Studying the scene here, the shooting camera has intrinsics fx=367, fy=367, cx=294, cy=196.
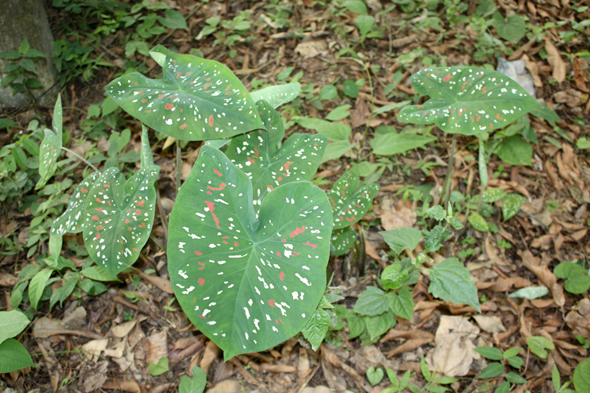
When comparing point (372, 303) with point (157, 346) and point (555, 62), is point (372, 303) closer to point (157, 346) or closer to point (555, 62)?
point (157, 346)

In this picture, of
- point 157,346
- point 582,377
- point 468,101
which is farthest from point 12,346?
point 582,377

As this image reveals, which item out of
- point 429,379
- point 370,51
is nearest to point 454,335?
point 429,379

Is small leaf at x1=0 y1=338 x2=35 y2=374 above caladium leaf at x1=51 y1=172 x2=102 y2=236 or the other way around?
the other way around

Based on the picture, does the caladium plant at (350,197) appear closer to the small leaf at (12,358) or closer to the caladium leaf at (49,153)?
the caladium leaf at (49,153)

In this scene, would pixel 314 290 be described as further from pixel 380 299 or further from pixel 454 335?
pixel 454 335

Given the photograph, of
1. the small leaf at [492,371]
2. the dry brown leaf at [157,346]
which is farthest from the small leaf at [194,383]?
the small leaf at [492,371]

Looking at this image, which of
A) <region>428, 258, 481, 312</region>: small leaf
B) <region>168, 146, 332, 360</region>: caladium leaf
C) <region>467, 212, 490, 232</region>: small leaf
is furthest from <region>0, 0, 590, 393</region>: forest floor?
<region>168, 146, 332, 360</region>: caladium leaf

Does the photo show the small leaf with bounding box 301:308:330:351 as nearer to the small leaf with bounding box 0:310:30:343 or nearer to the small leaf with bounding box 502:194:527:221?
the small leaf with bounding box 0:310:30:343
